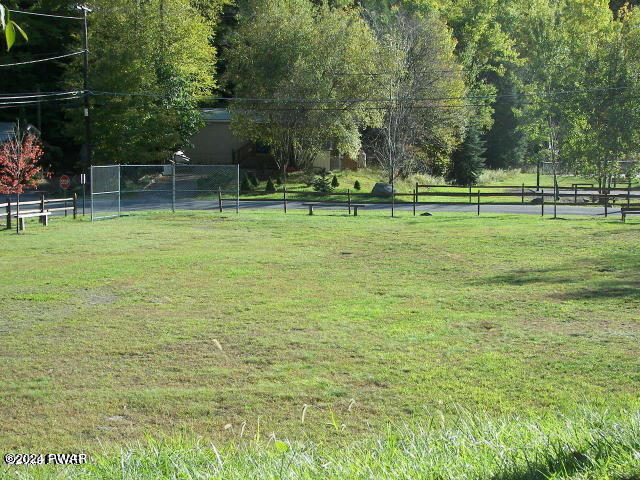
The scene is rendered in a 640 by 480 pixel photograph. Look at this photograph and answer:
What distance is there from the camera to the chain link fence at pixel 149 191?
3319cm

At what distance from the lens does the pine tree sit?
192ft

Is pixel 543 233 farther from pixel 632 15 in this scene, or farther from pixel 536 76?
pixel 536 76

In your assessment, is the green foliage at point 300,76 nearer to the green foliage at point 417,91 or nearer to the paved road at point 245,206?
the green foliage at point 417,91

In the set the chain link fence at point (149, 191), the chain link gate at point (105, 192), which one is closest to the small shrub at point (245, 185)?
the chain link fence at point (149, 191)

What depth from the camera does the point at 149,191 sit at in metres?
35.5

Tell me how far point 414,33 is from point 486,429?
49.8 m

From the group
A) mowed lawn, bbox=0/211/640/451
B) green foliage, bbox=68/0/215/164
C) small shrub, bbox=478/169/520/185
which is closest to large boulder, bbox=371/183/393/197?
green foliage, bbox=68/0/215/164

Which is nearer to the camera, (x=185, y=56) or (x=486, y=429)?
(x=486, y=429)

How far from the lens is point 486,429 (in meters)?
5.14

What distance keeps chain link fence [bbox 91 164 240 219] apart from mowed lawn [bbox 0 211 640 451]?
875 cm

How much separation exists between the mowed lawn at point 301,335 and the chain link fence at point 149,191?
28.7 ft

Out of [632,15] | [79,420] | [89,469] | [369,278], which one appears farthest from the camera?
[632,15]

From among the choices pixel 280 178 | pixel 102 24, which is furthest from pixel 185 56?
pixel 280 178

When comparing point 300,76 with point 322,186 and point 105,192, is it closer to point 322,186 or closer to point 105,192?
point 322,186
